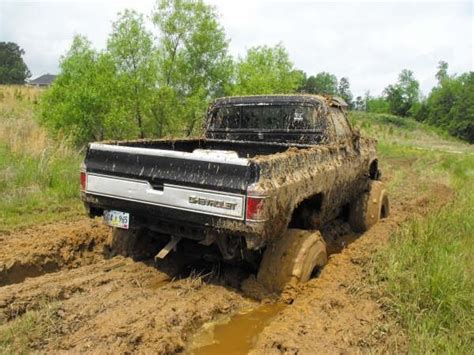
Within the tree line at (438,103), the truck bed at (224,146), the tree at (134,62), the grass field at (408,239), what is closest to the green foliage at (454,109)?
the tree line at (438,103)

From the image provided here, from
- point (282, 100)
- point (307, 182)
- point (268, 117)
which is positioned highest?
point (282, 100)

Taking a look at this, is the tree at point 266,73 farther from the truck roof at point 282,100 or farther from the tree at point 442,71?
the tree at point 442,71

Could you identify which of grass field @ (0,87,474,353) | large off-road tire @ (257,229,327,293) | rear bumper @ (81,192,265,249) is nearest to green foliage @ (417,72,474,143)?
grass field @ (0,87,474,353)

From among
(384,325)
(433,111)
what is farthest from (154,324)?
(433,111)

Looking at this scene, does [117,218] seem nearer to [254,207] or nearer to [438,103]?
[254,207]

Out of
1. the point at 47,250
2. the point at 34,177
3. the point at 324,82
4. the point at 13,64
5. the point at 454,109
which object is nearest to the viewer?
the point at 47,250

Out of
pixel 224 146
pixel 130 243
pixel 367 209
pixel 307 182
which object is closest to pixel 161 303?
pixel 130 243

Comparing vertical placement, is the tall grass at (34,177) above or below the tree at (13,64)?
below

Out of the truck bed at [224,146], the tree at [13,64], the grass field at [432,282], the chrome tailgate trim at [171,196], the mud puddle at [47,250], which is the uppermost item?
the tree at [13,64]

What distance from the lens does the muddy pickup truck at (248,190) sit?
382cm

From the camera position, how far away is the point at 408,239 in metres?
5.07

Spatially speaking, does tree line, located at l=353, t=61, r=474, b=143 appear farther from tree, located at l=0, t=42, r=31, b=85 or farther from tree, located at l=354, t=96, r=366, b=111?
tree, located at l=0, t=42, r=31, b=85

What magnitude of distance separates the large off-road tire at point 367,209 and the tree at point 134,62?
239 inches

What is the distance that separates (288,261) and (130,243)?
1.79m
